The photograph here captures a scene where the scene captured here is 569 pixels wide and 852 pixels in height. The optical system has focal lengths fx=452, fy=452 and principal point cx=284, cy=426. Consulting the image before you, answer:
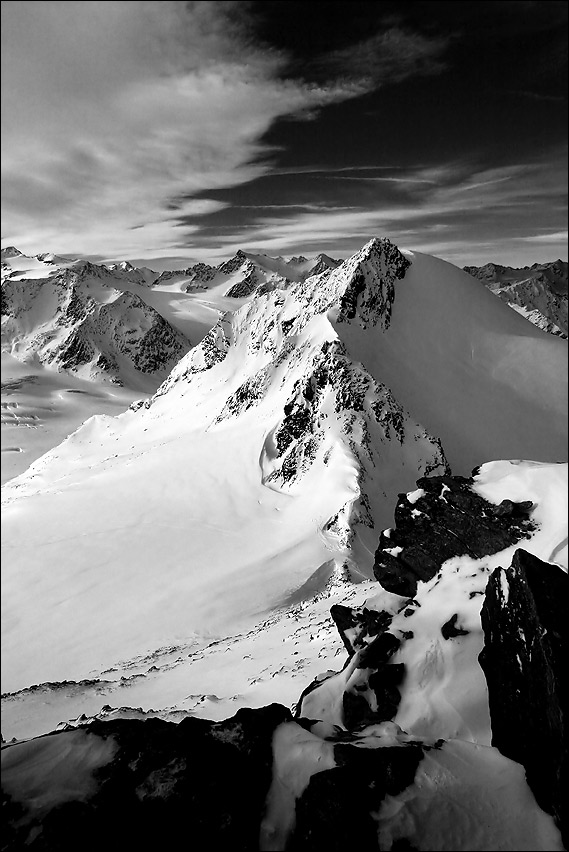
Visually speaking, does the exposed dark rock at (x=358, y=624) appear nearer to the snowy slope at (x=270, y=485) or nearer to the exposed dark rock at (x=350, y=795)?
the snowy slope at (x=270, y=485)

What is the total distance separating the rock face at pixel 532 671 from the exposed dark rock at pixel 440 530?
2.44m

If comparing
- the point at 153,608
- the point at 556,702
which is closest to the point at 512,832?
the point at 556,702

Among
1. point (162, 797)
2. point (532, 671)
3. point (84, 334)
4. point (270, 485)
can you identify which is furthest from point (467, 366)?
point (84, 334)

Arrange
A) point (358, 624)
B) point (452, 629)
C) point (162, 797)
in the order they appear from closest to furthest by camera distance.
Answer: point (162, 797), point (452, 629), point (358, 624)

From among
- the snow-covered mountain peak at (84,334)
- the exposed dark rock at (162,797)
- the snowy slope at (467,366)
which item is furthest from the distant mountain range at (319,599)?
the snow-covered mountain peak at (84,334)

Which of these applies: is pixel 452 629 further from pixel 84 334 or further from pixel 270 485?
pixel 84 334

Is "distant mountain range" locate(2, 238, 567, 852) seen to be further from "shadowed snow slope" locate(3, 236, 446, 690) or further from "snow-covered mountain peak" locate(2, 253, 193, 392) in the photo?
"snow-covered mountain peak" locate(2, 253, 193, 392)

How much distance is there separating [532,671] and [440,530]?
471 cm

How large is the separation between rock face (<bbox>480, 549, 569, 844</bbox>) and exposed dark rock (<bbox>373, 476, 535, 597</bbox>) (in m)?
2.44

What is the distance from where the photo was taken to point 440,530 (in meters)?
10.1

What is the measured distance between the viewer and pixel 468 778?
5141mm

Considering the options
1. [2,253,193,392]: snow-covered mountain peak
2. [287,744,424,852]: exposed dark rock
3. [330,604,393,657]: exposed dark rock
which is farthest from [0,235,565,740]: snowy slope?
[2,253,193,392]: snow-covered mountain peak

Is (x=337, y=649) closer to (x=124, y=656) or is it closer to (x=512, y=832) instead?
(x=512, y=832)

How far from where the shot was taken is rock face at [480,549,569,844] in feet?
16.0
